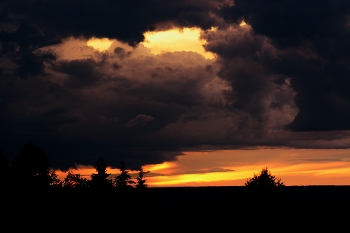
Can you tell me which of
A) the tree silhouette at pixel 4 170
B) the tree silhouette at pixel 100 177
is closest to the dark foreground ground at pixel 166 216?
the tree silhouette at pixel 4 170

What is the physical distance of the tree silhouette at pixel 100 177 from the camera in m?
106

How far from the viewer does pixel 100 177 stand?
352 feet

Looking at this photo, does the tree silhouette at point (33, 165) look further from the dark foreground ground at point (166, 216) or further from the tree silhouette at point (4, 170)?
the dark foreground ground at point (166, 216)

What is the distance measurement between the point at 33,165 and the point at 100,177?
43.8ft

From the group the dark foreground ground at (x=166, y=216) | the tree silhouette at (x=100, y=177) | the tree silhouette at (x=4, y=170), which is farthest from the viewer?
the tree silhouette at (x=100, y=177)

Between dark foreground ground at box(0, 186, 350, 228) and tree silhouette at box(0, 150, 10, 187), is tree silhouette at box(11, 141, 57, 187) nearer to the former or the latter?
tree silhouette at box(0, 150, 10, 187)

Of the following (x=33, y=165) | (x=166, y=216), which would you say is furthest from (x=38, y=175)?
(x=166, y=216)

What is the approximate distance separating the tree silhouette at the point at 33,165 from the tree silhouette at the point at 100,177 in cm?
931

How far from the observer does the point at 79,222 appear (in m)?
68.2

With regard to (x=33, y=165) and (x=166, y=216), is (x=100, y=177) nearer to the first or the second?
(x=33, y=165)

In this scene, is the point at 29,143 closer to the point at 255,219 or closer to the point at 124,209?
the point at 124,209

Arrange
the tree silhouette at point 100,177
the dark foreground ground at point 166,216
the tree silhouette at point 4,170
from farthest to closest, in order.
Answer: the tree silhouette at point 100,177, the tree silhouette at point 4,170, the dark foreground ground at point 166,216

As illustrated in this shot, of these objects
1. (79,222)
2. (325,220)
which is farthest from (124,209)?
(325,220)

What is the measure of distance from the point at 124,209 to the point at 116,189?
3441 centimetres
